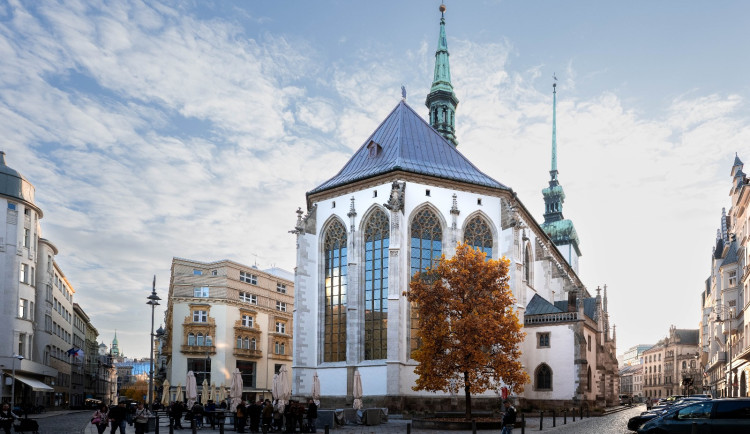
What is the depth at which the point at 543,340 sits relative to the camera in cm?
4316

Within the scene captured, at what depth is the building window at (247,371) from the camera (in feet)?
206

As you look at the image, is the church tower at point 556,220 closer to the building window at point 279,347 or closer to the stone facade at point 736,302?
the stone facade at point 736,302

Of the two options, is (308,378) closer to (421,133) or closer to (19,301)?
(421,133)

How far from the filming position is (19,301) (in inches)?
1969

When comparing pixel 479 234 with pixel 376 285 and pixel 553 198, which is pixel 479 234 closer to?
pixel 376 285

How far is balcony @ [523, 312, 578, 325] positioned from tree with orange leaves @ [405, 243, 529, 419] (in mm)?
11808

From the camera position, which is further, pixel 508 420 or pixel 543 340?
pixel 543 340

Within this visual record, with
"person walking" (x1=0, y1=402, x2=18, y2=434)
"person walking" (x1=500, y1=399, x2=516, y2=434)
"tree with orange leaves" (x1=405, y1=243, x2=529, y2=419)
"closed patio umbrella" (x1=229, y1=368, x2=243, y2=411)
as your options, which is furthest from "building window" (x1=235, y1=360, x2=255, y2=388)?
"person walking" (x1=500, y1=399, x2=516, y2=434)

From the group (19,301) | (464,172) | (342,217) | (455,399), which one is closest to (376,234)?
(342,217)

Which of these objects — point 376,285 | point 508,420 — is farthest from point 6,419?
point 376,285

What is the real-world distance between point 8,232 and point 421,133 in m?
31.0

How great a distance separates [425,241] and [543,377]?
38.3 feet

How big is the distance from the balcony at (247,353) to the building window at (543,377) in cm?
2956

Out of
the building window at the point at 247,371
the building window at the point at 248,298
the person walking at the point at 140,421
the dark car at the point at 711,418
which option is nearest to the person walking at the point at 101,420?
the person walking at the point at 140,421
